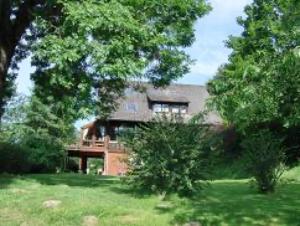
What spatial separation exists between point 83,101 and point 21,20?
3890 millimetres

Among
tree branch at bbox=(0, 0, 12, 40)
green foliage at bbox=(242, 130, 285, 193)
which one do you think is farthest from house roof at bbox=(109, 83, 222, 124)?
green foliage at bbox=(242, 130, 285, 193)

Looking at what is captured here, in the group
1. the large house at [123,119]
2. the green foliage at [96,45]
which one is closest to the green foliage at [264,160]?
the green foliage at [96,45]

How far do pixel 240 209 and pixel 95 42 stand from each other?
20.3 feet

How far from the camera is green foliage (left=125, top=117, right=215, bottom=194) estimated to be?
46.0ft

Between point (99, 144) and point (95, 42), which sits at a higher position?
point (99, 144)

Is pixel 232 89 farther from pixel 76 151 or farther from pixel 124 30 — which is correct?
pixel 76 151

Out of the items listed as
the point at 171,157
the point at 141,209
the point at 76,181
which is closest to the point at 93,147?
the point at 76,181

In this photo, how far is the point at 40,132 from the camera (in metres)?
43.4

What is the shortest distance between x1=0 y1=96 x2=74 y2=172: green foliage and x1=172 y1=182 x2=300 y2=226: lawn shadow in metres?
23.9

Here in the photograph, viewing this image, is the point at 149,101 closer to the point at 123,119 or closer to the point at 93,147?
the point at 123,119

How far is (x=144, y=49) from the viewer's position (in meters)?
17.9

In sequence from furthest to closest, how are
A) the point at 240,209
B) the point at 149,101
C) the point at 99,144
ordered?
the point at 149,101
the point at 99,144
the point at 240,209

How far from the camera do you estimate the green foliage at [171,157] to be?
14.0 meters

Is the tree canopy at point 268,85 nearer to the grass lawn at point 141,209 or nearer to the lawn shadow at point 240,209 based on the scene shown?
the lawn shadow at point 240,209
